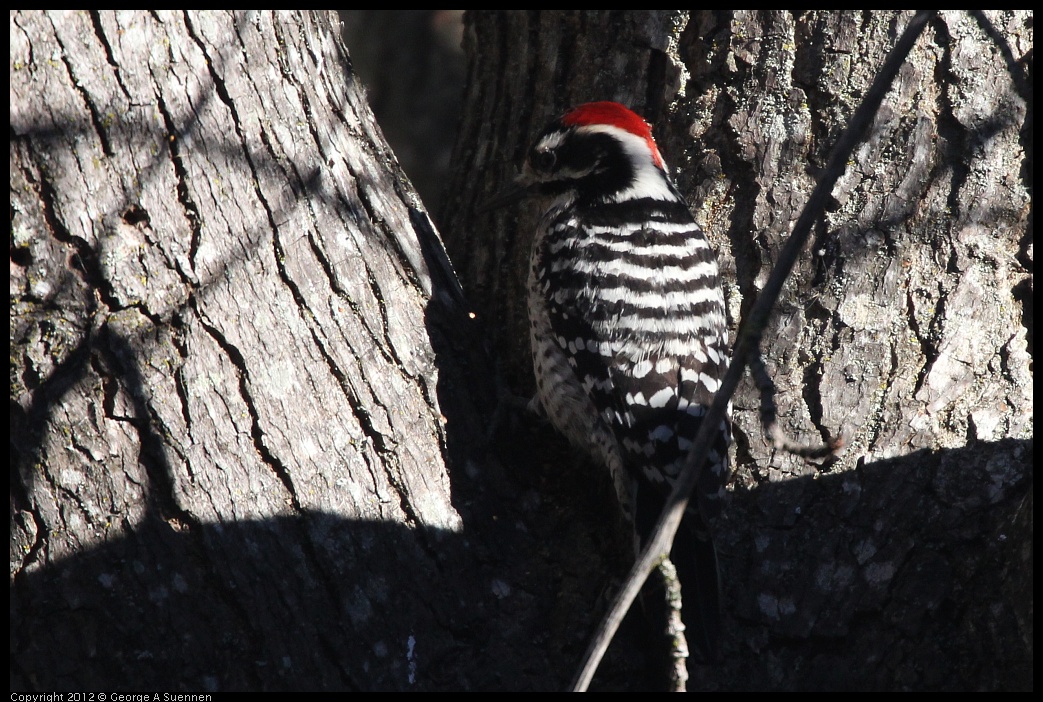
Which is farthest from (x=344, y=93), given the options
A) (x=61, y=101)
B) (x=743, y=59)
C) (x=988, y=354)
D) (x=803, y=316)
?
(x=988, y=354)

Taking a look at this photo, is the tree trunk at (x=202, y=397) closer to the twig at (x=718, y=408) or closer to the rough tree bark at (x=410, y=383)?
the rough tree bark at (x=410, y=383)

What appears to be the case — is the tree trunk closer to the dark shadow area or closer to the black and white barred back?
the dark shadow area

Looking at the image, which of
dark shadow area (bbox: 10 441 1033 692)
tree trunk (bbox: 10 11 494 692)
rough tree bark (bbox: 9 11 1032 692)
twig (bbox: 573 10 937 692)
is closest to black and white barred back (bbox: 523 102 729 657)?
rough tree bark (bbox: 9 11 1032 692)

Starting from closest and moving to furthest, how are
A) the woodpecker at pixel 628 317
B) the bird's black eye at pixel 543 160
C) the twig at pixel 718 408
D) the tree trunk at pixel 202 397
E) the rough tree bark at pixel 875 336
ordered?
the twig at pixel 718 408, the tree trunk at pixel 202 397, the rough tree bark at pixel 875 336, the woodpecker at pixel 628 317, the bird's black eye at pixel 543 160

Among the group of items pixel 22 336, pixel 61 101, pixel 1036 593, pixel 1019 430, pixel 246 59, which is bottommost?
pixel 1036 593

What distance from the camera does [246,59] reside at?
7.47ft

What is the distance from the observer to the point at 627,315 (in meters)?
3.05

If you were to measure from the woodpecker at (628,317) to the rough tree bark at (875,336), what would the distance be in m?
0.15

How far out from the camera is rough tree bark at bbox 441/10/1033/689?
2344mm

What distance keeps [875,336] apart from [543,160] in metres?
1.35

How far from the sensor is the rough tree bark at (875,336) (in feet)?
7.69

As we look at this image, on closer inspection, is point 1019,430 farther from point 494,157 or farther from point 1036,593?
point 494,157

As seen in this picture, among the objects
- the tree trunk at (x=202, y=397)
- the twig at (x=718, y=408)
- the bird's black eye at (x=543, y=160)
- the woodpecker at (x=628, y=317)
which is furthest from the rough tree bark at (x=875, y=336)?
the twig at (x=718, y=408)

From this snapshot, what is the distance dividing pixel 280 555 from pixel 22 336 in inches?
31.6
